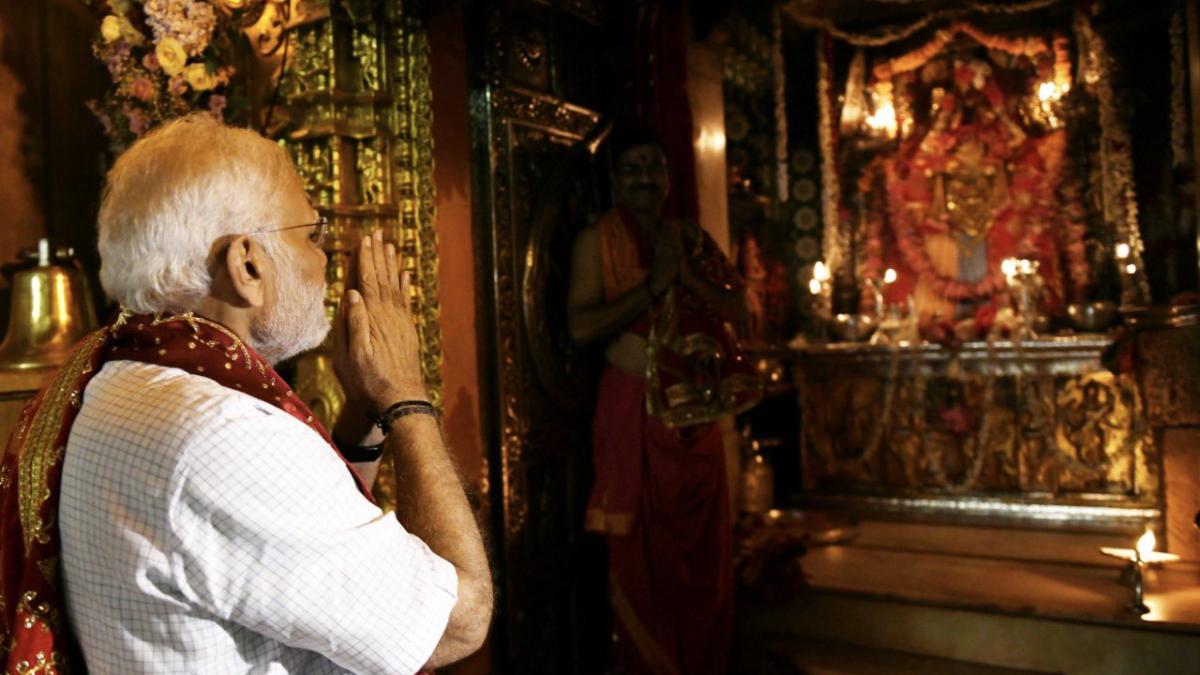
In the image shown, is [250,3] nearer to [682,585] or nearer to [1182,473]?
[682,585]

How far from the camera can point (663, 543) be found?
3787 millimetres

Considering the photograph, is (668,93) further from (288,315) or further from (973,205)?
(973,205)

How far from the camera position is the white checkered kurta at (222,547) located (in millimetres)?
1297

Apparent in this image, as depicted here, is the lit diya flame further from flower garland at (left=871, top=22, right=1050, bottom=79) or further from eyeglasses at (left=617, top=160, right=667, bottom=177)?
flower garland at (left=871, top=22, right=1050, bottom=79)

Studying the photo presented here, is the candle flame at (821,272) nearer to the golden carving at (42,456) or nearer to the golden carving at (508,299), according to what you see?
the golden carving at (508,299)

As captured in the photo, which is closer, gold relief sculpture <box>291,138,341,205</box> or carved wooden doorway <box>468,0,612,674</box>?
gold relief sculpture <box>291,138,341,205</box>

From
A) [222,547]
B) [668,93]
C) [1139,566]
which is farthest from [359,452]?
[1139,566]

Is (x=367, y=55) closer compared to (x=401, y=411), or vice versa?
(x=401, y=411)

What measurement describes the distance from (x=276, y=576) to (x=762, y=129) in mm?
7745

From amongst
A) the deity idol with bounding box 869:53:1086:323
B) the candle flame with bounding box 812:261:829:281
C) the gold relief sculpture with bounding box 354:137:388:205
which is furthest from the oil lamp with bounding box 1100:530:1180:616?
the candle flame with bounding box 812:261:829:281

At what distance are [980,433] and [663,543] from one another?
12.3 ft

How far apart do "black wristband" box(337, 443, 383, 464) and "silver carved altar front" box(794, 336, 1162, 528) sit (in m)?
5.43

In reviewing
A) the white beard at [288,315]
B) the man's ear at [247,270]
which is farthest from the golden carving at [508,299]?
the man's ear at [247,270]

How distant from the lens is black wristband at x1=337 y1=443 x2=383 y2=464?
202cm
